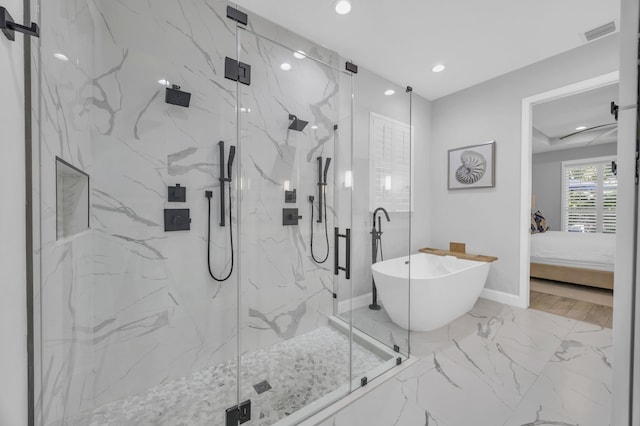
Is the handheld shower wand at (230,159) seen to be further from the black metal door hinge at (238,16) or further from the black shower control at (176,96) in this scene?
the black metal door hinge at (238,16)

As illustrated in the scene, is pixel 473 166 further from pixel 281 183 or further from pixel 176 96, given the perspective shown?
pixel 176 96

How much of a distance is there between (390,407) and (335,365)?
468 mm

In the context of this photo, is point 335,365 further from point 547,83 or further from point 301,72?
point 547,83

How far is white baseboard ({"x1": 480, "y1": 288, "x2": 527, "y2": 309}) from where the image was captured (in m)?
2.91

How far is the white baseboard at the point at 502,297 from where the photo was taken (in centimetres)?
291

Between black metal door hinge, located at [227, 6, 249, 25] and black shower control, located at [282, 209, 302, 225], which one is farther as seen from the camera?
black shower control, located at [282, 209, 302, 225]

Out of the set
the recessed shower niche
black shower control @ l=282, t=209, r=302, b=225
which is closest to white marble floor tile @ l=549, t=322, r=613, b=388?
black shower control @ l=282, t=209, r=302, b=225

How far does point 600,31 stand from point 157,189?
381cm

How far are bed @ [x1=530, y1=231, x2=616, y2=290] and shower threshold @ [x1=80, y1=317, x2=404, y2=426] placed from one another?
3325 mm

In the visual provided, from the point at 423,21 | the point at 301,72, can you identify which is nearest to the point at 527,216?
the point at 423,21

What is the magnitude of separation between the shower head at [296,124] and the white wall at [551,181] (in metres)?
6.65

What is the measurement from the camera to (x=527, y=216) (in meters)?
2.86

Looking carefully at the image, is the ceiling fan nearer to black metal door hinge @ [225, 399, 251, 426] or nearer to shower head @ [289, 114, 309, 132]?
shower head @ [289, 114, 309, 132]

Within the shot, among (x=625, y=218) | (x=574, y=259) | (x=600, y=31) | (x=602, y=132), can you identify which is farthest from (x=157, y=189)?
(x=602, y=132)
